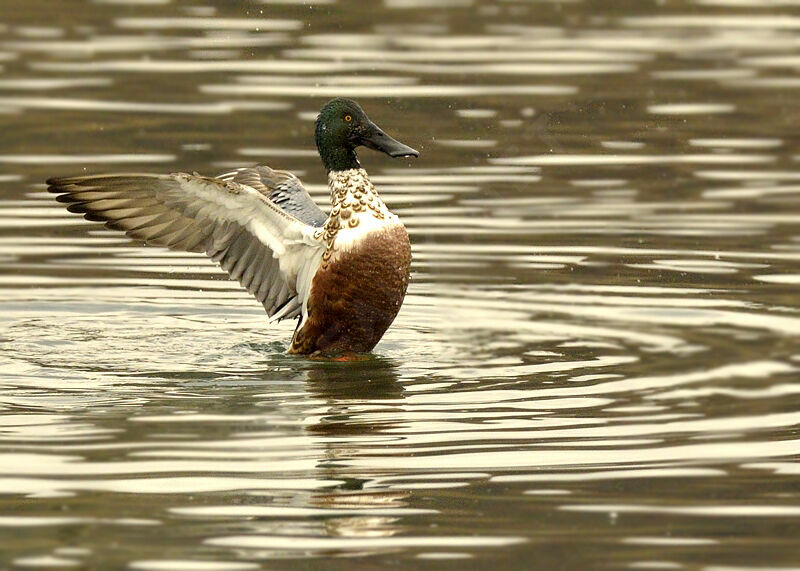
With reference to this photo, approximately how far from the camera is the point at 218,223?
906cm

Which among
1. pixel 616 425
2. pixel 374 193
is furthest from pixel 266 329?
pixel 616 425

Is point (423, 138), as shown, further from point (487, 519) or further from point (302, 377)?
point (487, 519)

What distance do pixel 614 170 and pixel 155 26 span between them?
23.5ft

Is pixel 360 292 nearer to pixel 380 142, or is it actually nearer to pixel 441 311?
pixel 380 142

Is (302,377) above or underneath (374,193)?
underneath

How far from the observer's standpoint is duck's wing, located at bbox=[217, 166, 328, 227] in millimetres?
9664

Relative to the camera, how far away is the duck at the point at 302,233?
877 centimetres

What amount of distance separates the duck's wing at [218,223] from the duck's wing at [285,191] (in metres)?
0.43

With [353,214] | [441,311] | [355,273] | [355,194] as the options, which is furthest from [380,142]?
[441,311]

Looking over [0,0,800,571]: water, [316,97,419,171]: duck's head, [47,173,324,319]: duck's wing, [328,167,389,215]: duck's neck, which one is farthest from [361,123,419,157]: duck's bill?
[0,0,800,571]: water

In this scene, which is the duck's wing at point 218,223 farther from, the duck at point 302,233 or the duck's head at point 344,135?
the duck's head at point 344,135

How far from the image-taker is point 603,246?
11.0 metres

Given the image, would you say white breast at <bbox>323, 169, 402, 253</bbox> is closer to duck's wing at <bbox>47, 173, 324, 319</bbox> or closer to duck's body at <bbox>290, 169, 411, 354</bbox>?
duck's body at <bbox>290, 169, 411, 354</bbox>

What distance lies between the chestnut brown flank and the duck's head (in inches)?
20.2
